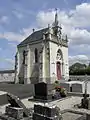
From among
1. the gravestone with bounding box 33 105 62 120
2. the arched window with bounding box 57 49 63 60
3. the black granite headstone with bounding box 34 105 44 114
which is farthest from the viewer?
the arched window with bounding box 57 49 63 60

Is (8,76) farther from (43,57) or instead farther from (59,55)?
(59,55)

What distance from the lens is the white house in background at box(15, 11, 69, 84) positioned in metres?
29.8

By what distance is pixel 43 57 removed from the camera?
2983 cm

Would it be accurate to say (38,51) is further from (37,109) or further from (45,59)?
(37,109)

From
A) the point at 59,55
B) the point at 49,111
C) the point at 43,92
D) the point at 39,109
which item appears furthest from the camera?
the point at 59,55

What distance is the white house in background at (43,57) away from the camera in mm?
29828

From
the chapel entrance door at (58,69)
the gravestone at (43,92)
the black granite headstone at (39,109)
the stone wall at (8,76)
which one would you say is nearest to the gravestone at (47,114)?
the black granite headstone at (39,109)

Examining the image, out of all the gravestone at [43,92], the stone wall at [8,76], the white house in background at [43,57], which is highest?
the white house in background at [43,57]

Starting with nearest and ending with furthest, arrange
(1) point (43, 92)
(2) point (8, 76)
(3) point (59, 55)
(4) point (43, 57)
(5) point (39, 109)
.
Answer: (5) point (39, 109), (1) point (43, 92), (4) point (43, 57), (3) point (59, 55), (2) point (8, 76)

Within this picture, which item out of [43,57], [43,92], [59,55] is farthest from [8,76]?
[43,92]

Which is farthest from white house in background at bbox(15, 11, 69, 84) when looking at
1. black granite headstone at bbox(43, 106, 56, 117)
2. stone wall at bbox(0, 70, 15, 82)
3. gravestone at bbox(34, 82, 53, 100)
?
black granite headstone at bbox(43, 106, 56, 117)

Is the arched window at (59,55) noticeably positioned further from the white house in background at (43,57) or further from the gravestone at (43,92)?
the gravestone at (43,92)

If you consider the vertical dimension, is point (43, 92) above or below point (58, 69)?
below

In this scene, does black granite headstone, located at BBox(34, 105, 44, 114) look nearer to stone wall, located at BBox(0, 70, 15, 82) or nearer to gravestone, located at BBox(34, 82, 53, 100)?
gravestone, located at BBox(34, 82, 53, 100)
